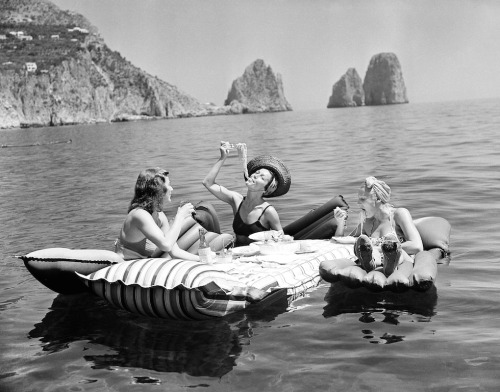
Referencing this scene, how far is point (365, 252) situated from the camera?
758 cm

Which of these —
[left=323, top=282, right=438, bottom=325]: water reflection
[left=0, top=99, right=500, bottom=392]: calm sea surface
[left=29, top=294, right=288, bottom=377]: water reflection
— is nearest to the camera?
[left=0, top=99, right=500, bottom=392]: calm sea surface

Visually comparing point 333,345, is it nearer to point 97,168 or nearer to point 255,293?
point 255,293

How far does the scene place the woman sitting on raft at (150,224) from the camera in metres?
7.75

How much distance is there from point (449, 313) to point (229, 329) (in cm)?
256

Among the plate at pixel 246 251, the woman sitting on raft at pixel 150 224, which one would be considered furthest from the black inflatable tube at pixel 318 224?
the woman sitting on raft at pixel 150 224

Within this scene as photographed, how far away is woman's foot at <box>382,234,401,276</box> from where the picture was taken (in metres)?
7.37

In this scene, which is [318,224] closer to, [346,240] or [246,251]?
[346,240]

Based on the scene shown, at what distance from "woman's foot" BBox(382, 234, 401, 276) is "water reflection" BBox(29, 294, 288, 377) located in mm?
1332

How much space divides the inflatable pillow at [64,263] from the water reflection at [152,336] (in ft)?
1.68

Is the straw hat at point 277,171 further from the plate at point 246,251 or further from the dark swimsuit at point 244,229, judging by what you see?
the plate at point 246,251

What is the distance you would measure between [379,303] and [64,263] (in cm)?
383

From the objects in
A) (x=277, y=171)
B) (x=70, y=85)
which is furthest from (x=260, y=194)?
(x=70, y=85)

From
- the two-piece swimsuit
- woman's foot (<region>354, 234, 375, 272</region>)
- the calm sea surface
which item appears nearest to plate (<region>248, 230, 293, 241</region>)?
the calm sea surface

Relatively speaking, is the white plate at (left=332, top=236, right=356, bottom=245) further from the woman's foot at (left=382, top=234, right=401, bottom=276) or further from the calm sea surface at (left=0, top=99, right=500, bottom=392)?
the woman's foot at (left=382, top=234, right=401, bottom=276)
